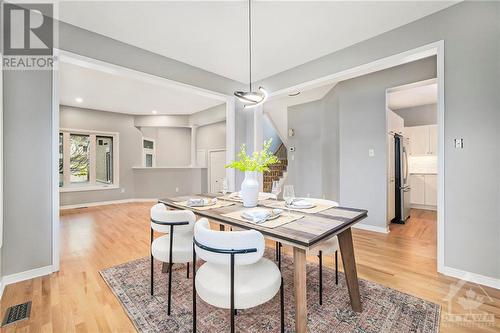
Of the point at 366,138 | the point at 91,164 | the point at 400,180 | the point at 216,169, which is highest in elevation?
the point at 366,138

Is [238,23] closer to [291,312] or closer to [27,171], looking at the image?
[27,171]

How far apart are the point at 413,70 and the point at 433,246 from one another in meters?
2.54

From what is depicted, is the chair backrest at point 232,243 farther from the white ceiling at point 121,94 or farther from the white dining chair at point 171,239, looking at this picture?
the white ceiling at point 121,94

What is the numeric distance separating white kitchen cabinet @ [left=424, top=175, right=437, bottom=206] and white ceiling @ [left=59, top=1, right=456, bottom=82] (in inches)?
172

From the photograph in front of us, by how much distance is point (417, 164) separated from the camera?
5.78m

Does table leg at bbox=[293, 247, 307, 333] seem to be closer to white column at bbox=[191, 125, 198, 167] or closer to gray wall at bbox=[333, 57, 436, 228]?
gray wall at bbox=[333, 57, 436, 228]

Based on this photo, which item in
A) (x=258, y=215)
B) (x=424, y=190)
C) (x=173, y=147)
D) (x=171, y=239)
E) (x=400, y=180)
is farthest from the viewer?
(x=173, y=147)

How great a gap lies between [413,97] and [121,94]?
6.51 meters

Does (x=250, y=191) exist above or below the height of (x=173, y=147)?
below

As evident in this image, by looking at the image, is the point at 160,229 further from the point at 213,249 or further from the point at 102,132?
the point at 102,132

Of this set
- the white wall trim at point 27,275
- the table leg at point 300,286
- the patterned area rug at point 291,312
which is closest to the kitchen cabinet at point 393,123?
the patterned area rug at point 291,312

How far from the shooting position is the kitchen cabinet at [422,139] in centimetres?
544

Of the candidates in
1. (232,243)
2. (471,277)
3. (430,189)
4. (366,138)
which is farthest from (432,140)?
(232,243)

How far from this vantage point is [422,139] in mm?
5613
